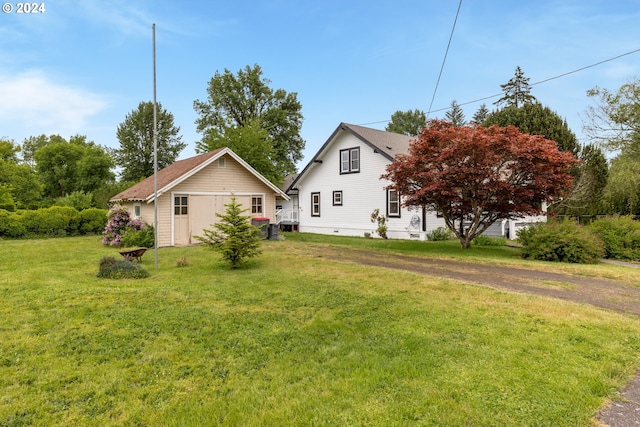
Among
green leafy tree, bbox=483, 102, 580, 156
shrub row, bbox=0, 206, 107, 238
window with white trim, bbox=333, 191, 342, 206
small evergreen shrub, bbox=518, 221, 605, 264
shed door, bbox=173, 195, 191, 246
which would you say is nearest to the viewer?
small evergreen shrub, bbox=518, 221, 605, 264

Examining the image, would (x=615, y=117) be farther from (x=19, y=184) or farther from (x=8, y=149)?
(x=8, y=149)

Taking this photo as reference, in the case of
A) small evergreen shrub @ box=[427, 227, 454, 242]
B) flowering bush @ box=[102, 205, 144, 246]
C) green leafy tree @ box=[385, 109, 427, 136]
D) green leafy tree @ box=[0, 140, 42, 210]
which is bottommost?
small evergreen shrub @ box=[427, 227, 454, 242]

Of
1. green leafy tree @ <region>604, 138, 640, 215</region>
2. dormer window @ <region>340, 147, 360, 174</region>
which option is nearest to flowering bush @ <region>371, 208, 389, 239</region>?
dormer window @ <region>340, 147, 360, 174</region>

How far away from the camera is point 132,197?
54.6 feet

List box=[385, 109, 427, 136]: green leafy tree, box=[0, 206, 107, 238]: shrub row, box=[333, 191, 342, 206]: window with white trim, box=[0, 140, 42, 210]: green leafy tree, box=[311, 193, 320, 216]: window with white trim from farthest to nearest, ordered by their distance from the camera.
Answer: box=[385, 109, 427, 136]: green leafy tree < box=[0, 140, 42, 210]: green leafy tree < box=[311, 193, 320, 216]: window with white trim < box=[333, 191, 342, 206]: window with white trim < box=[0, 206, 107, 238]: shrub row

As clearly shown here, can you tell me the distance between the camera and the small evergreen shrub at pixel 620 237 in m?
12.0

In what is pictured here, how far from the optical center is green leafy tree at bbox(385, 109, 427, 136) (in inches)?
2040

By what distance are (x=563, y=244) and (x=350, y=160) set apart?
40.6ft

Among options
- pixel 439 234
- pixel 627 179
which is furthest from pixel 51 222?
pixel 627 179

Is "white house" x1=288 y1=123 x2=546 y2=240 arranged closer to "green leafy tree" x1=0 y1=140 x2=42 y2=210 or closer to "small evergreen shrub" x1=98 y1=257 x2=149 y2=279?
"small evergreen shrub" x1=98 y1=257 x2=149 y2=279

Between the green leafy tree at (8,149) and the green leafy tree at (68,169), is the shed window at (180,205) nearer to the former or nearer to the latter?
the green leafy tree at (68,169)

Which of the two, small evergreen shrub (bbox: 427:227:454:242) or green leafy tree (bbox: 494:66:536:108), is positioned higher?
green leafy tree (bbox: 494:66:536:108)

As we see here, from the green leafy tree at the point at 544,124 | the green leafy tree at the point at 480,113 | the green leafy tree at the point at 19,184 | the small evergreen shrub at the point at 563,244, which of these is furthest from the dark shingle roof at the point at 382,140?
the green leafy tree at the point at 480,113

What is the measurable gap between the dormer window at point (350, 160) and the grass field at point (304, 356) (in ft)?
47.1
